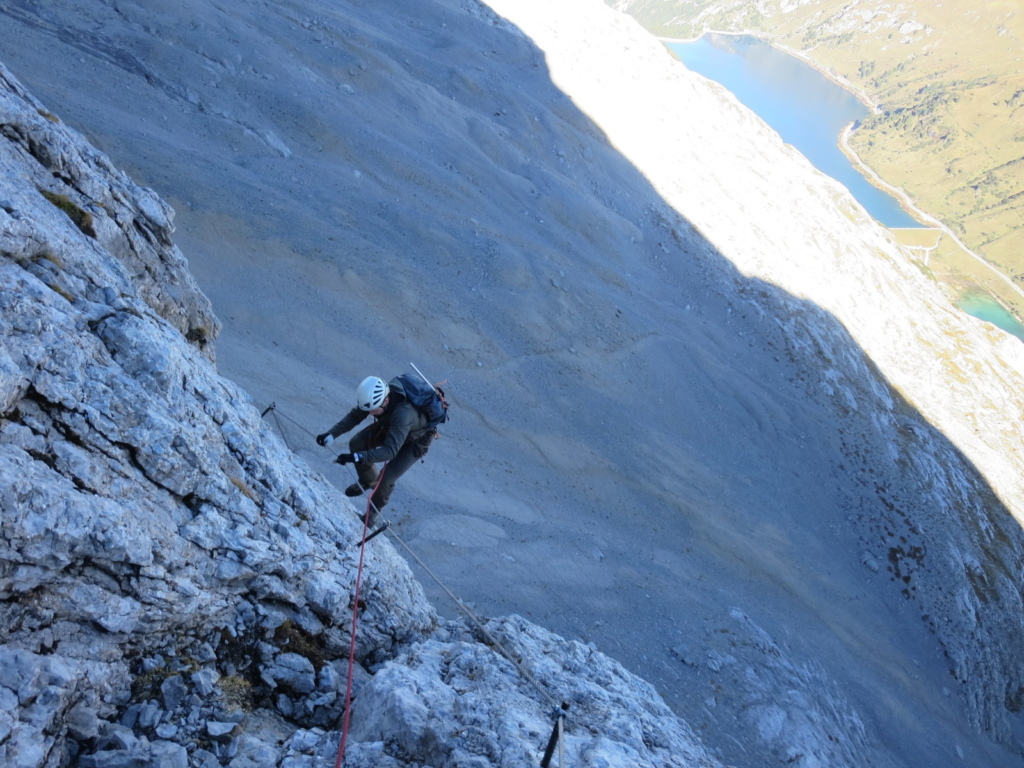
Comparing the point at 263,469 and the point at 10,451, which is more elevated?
the point at 10,451

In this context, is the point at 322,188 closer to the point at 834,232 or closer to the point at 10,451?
the point at 10,451

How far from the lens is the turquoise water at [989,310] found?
13725 cm

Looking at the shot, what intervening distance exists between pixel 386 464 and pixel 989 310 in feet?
573

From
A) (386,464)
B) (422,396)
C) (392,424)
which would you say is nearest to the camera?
(392,424)

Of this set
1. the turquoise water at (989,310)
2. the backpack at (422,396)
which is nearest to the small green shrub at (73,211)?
the backpack at (422,396)

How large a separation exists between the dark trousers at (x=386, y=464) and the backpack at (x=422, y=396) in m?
0.73

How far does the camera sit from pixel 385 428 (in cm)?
1085

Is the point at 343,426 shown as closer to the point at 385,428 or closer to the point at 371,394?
the point at 385,428

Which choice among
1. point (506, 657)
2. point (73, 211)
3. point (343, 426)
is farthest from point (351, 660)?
point (73, 211)

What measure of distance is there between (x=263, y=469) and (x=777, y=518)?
2694 centimetres

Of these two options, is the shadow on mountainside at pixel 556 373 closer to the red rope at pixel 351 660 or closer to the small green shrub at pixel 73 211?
the red rope at pixel 351 660

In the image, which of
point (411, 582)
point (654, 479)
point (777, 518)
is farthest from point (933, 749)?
point (411, 582)

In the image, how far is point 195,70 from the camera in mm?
31578

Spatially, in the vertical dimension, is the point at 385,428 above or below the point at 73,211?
below
